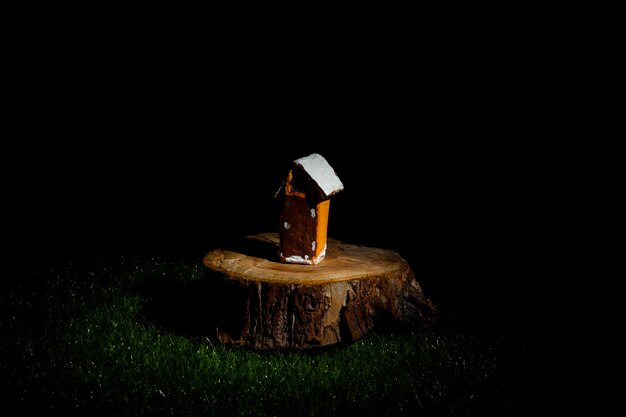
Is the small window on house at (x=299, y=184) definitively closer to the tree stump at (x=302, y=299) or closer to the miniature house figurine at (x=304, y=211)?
the miniature house figurine at (x=304, y=211)

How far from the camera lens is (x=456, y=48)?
625 centimetres

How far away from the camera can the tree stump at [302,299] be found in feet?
12.0

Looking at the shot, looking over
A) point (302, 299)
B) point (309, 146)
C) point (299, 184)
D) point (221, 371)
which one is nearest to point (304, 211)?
point (299, 184)

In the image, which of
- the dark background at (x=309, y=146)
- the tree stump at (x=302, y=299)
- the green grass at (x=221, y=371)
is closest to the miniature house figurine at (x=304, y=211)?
the tree stump at (x=302, y=299)

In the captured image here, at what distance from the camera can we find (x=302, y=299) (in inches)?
143

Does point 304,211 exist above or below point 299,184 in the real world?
below

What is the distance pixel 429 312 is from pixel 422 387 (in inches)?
32.3

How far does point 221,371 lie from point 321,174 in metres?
1.43

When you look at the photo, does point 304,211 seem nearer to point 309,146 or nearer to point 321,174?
point 321,174

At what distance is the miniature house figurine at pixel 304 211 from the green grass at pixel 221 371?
27.1 inches

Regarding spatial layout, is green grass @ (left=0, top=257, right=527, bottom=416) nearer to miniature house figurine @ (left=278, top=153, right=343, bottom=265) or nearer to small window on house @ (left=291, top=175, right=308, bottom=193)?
miniature house figurine @ (left=278, top=153, right=343, bottom=265)

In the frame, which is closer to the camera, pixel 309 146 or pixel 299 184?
pixel 299 184

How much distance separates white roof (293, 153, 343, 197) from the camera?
12.4 ft

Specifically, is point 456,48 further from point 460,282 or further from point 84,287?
point 84,287
